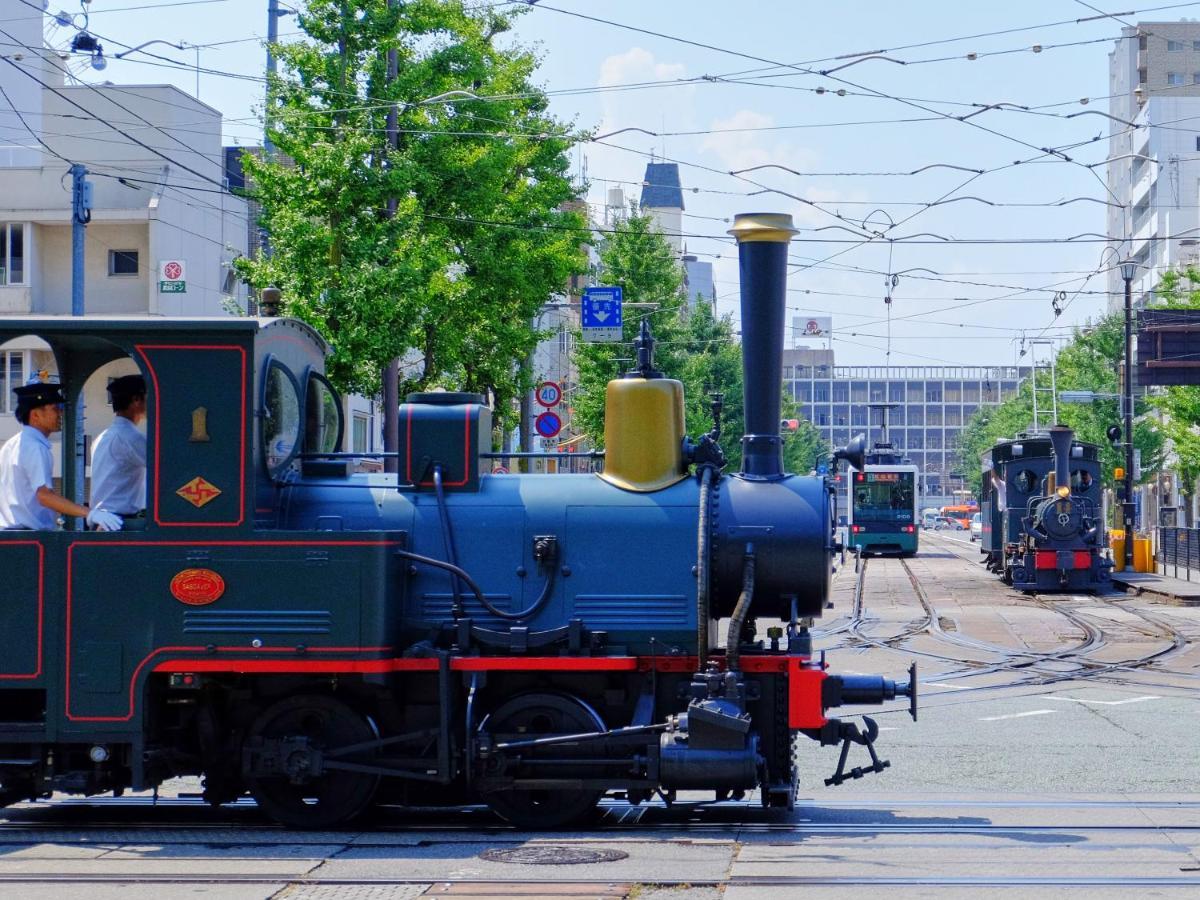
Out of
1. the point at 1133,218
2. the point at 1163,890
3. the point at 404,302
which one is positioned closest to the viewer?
the point at 1163,890

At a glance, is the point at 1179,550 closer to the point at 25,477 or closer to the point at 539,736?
the point at 539,736

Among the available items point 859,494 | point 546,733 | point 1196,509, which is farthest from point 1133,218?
point 546,733

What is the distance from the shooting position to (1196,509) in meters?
72.8

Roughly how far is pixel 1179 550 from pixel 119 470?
35.3 metres

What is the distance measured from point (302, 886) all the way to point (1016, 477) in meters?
31.6

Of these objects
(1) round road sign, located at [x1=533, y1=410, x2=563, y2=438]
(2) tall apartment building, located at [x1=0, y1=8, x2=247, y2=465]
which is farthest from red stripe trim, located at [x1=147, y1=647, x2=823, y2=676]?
(2) tall apartment building, located at [x1=0, y1=8, x2=247, y2=465]

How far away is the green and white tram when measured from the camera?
50.9m

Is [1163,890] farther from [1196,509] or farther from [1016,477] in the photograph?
[1196,509]

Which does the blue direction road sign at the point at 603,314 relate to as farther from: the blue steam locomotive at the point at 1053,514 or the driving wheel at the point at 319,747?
the driving wheel at the point at 319,747

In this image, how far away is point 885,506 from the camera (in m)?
51.6

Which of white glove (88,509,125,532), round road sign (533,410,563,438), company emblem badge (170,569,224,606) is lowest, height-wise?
company emblem badge (170,569,224,606)

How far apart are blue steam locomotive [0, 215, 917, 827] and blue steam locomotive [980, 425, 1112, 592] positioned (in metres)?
25.9

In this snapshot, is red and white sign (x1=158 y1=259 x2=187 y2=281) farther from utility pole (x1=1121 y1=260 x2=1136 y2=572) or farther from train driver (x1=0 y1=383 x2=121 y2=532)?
train driver (x1=0 y1=383 x2=121 y2=532)

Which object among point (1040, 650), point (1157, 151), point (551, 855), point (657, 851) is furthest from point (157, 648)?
point (1157, 151)
